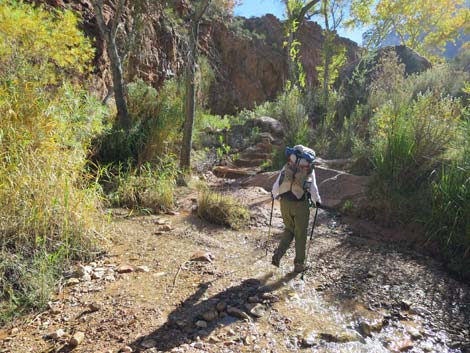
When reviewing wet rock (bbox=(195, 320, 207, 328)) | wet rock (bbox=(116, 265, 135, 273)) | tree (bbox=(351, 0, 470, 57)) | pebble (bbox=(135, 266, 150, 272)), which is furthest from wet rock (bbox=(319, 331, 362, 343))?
tree (bbox=(351, 0, 470, 57))

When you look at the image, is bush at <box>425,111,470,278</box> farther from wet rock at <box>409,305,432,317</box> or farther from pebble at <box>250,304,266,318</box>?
pebble at <box>250,304,266,318</box>

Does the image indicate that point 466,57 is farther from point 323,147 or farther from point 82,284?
point 82,284

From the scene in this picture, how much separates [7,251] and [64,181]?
0.79m

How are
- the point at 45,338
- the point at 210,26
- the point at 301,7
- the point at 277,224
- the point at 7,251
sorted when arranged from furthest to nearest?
1. the point at 210,26
2. the point at 301,7
3. the point at 277,224
4. the point at 7,251
5. the point at 45,338

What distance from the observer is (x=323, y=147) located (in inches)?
303

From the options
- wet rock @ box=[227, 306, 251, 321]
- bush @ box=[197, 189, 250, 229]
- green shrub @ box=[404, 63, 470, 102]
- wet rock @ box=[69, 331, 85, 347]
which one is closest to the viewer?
wet rock @ box=[69, 331, 85, 347]

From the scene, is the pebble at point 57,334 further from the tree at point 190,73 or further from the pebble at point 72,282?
the tree at point 190,73

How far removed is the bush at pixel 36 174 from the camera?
94.8 inches

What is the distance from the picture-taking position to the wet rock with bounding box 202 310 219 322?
90.1 inches

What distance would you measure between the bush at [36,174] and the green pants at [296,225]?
184 centimetres

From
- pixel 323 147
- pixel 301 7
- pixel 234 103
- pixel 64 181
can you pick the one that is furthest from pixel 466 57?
pixel 64 181

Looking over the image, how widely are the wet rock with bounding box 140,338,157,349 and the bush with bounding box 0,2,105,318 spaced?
855 millimetres

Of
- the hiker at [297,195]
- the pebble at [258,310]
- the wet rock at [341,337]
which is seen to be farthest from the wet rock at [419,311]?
the pebble at [258,310]

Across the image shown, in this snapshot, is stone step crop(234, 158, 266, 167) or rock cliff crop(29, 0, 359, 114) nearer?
stone step crop(234, 158, 266, 167)
